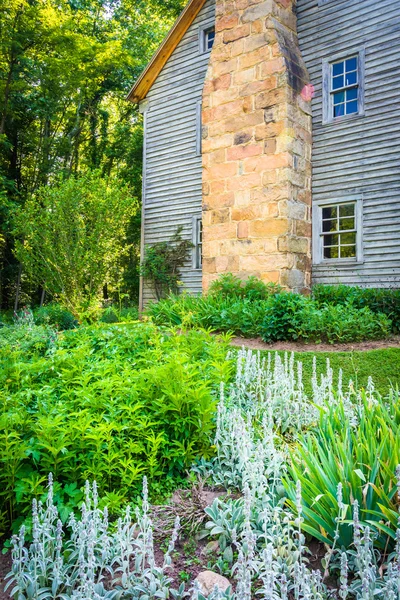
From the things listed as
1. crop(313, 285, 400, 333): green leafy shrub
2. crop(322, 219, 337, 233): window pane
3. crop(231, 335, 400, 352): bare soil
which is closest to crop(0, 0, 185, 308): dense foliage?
crop(322, 219, 337, 233): window pane

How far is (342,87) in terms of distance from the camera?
10.1 metres

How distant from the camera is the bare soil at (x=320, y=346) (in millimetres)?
5925

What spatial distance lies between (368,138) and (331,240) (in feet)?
7.50

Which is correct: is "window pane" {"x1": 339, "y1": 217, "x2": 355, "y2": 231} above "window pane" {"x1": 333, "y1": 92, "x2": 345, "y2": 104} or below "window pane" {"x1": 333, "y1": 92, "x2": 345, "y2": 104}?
below

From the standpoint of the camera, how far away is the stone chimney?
797cm

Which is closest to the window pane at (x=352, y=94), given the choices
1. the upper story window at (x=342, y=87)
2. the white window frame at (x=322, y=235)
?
the upper story window at (x=342, y=87)

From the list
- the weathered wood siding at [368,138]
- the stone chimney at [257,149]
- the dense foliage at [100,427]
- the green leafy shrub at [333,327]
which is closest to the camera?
the dense foliage at [100,427]

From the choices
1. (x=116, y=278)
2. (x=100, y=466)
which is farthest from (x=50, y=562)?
(x=116, y=278)

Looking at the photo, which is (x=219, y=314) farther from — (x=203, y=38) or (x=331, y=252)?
(x=203, y=38)

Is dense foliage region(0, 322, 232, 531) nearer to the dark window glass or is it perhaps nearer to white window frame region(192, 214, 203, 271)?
white window frame region(192, 214, 203, 271)

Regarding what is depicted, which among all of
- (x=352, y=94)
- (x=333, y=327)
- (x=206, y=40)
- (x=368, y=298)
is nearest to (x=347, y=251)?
(x=368, y=298)

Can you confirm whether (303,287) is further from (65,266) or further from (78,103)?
(78,103)

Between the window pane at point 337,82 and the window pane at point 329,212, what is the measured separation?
267 cm

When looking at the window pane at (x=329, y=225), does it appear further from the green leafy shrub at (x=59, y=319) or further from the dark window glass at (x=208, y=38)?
the dark window glass at (x=208, y=38)
